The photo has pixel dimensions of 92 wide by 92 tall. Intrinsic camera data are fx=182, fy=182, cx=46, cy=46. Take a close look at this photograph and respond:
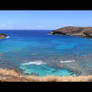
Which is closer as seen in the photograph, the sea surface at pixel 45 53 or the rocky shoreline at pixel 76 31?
the sea surface at pixel 45 53

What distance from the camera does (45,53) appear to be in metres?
4.60

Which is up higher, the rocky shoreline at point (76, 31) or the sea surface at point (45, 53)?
the rocky shoreline at point (76, 31)

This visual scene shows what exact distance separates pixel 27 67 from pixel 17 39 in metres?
0.97

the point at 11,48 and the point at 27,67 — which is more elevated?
the point at 11,48

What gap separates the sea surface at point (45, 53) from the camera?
4.27 meters

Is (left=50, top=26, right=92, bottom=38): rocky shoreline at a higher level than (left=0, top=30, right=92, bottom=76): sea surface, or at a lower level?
higher

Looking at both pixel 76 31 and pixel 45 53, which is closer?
pixel 45 53

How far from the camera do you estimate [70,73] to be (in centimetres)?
419

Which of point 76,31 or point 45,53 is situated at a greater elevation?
point 76,31

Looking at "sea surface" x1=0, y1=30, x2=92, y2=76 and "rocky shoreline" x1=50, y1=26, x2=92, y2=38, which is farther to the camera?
"rocky shoreline" x1=50, y1=26, x2=92, y2=38

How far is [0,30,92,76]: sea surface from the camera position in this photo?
427 cm
